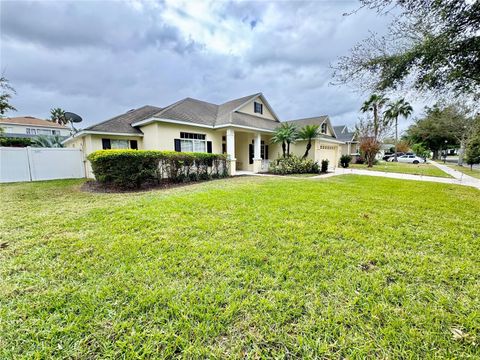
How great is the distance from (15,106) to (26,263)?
18573 mm

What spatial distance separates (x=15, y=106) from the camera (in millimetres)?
14305

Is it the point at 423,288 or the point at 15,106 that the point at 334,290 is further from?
the point at 15,106

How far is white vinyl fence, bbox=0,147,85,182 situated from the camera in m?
10.8

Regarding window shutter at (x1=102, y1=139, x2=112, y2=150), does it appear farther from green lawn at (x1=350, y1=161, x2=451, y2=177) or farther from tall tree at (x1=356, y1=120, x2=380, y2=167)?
tall tree at (x1=356, y1=120, x2=380, y2=167)

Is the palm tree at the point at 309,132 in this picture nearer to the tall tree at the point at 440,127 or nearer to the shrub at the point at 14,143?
the tall tree at the point at 440,127

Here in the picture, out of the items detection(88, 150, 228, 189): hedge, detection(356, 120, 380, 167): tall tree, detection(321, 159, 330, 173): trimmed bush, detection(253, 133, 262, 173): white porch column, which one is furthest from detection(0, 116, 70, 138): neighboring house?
detection(356, 120, 380, 167): tall tree

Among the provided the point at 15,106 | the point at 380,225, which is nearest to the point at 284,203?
the point at 380,225

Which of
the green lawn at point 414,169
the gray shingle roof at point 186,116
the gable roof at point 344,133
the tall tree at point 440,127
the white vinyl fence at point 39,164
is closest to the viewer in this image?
the white vinyl fence at point 39,164

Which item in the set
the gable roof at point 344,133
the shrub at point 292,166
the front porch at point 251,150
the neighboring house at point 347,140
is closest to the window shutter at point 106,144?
the front porch at point 251,150

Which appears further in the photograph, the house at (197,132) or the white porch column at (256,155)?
the white porch column at (256,155)

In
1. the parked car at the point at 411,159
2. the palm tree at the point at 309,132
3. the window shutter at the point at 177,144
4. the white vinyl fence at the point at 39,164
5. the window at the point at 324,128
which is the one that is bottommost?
the parked car at the point at 411,159

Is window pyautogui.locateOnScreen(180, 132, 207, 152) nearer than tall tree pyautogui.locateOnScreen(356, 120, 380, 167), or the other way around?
window pyautogui.locateOnScreen(180, 132, 207, 152)

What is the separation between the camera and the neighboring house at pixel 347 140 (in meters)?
33.5

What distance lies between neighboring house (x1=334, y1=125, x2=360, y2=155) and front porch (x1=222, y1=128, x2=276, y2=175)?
19878 millimetres
